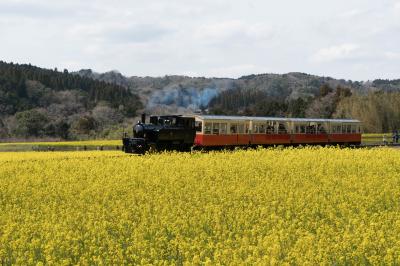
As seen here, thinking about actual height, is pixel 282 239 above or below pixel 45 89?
below

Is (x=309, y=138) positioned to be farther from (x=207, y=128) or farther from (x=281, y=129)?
(x=207, y=128)

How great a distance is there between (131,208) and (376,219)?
17.1 ft

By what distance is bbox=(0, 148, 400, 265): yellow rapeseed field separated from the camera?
848cm

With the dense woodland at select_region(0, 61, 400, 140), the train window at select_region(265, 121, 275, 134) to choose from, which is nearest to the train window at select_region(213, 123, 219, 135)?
the train window at select_region(265, 121, 275, 134)

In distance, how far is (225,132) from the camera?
34.0m

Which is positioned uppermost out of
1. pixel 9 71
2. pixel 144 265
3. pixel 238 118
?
pixel 9 71

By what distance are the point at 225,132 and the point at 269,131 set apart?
14.9ft

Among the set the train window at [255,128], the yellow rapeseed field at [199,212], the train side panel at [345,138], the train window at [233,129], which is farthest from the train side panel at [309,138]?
the yellow rapeseed field at [199,212]

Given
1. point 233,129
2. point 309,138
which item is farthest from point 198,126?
point 309,138

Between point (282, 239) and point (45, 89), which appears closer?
point (282, 239)

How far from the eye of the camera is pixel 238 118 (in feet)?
115

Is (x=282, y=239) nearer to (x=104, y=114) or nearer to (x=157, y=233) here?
(x=157, y=233)

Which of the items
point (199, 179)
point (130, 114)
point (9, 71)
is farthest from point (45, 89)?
point (199, 179)

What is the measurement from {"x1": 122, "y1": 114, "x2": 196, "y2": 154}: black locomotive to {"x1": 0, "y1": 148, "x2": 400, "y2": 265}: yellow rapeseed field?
7017 mm
